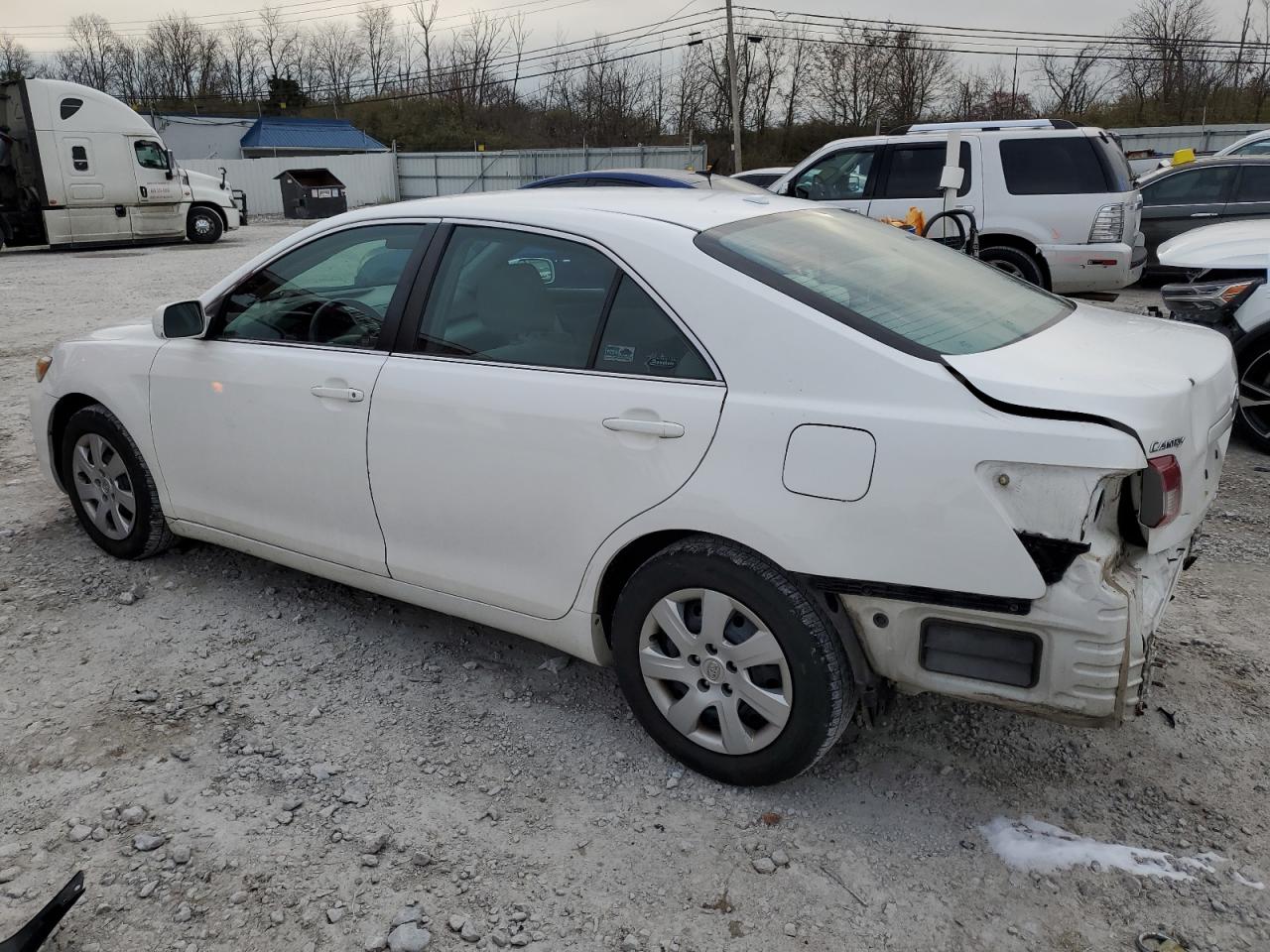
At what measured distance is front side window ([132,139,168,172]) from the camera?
21.3m

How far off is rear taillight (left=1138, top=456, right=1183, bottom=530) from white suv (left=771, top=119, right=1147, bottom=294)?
26.0 ft

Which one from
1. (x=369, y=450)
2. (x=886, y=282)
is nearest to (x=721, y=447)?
(x=886, y=282)

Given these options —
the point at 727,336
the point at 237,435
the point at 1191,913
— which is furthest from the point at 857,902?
the point at 237,435

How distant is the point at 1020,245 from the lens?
9.98m

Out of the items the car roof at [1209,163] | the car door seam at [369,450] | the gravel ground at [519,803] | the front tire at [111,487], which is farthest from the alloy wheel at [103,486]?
the car roof at [1209,163]

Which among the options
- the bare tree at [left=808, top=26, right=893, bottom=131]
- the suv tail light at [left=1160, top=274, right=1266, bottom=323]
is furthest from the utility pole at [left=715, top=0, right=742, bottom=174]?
the suv tail light at [left=1160, top=274, right=1266, bottom=323]

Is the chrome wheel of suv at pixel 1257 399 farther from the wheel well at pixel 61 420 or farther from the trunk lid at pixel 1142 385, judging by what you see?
the wheel well at pixel 61 420

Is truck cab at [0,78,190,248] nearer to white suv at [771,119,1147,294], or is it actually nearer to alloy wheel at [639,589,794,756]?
white suv at [771,119,1147,294]

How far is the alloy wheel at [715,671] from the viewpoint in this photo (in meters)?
2.63

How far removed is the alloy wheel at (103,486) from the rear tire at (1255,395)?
6066mm

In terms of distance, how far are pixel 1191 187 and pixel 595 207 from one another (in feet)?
38.2

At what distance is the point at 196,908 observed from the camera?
7.97 ft

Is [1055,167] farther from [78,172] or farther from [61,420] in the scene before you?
[78,172]

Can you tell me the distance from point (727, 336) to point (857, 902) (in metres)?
1.47
